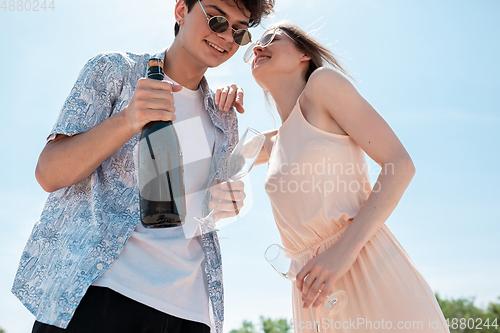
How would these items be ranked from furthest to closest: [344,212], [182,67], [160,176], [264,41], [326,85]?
[264,41]
[182,67]
[326,85]
[344,212]
[160,176]

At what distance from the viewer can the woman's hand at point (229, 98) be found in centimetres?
301

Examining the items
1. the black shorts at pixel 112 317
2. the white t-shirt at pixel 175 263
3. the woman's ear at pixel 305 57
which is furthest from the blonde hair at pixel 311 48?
the black shorts at pixel 112 317

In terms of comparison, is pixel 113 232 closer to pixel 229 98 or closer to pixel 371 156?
pixel 229 98

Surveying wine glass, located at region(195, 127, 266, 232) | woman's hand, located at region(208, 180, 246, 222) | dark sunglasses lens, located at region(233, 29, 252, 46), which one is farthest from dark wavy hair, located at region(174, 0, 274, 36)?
woman's hand, located at region(208, 180, 246, 222)

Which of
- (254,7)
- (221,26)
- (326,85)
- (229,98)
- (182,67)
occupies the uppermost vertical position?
(254,7)

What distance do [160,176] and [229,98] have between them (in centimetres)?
126

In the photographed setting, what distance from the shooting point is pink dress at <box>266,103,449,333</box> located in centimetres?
208

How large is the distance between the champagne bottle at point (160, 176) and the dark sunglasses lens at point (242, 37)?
111 cm

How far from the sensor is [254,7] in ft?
9.84

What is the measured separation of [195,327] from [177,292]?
0.27 meters

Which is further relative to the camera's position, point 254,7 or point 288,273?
point 254,7

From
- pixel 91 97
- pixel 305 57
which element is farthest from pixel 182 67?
pixel 305 57

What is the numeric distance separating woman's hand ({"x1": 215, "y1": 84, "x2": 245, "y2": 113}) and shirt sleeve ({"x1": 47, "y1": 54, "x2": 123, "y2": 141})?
31.8 inches

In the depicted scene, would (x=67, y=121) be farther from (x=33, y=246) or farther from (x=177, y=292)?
(x=177, y=292)
